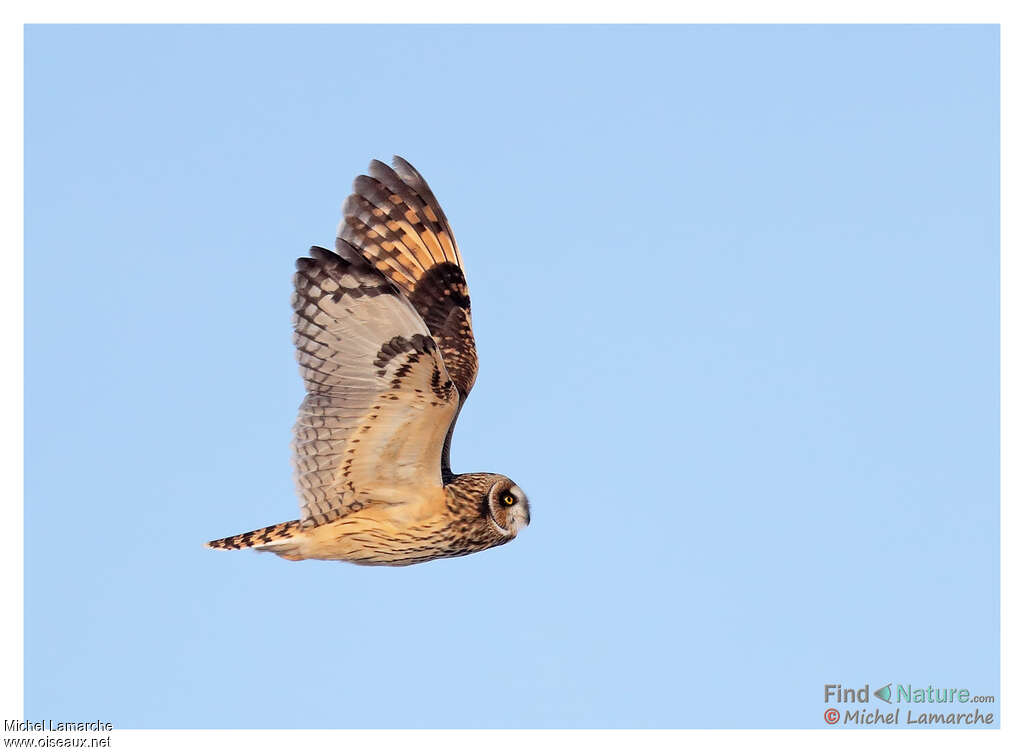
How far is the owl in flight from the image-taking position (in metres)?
6.88

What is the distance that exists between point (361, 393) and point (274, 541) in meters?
1.06

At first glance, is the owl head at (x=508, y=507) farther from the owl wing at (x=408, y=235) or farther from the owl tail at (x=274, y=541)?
the owl wing at (x=408, y=235)

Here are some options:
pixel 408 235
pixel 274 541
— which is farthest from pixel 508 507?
pixel 408 235

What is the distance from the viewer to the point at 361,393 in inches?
282

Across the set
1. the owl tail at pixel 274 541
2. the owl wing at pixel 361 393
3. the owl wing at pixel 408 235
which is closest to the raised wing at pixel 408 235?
the owl wing at pixel 408 235

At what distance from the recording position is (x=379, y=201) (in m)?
8.86

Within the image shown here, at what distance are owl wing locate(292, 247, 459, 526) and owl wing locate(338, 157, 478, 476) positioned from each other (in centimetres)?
142

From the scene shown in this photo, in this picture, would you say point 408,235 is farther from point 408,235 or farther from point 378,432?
point 378,432

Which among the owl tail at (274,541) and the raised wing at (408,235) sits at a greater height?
the raised wing at (408,235)

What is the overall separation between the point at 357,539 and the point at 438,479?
0.56 metres

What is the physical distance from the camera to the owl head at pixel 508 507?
25.5ft
